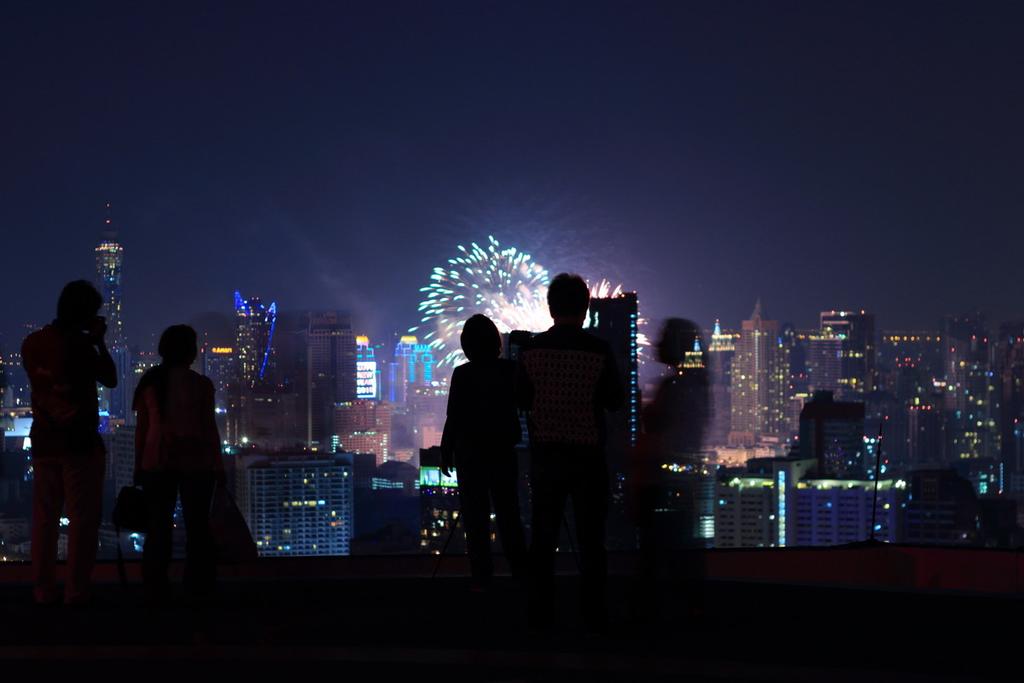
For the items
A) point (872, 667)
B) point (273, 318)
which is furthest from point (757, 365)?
point (872, 667)

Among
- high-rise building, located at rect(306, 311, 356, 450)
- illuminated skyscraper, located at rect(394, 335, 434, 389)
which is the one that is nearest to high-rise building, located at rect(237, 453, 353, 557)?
illuminated skyscraper, located at rect(394, 335, 434, 389)

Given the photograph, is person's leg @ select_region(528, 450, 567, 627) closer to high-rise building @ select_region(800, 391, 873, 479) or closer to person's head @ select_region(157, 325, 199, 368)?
person's head @ select_region(157, 325, 199, 368)

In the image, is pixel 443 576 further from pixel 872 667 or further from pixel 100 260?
pixel 100 260

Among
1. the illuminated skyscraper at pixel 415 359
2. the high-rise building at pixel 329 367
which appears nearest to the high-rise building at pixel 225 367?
the illuminated skyscraper at pixel 415 359

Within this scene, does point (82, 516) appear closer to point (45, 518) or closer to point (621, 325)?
point (45, 518)

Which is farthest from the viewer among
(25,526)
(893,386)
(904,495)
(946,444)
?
(893,386)
